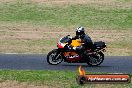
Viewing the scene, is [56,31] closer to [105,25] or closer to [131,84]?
[105,25]

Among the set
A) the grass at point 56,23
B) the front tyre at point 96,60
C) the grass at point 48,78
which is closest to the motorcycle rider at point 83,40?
the front tyre at point 96,60

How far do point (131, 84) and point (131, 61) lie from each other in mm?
5554

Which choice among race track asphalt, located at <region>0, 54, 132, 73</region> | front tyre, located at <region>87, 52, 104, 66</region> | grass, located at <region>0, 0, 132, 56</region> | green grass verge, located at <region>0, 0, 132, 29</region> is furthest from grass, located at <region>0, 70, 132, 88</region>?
green grass verge, located at <region>0, 0, 132, 29</region>

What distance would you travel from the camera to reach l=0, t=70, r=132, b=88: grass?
17422 mm

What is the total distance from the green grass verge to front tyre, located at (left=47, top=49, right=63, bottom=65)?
1254 centimetres

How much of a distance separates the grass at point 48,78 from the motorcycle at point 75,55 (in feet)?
7.40

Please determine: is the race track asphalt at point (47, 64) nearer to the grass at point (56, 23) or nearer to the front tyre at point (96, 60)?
the front tyre at point (96, 60)

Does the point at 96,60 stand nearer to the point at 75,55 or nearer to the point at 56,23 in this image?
the point at 75,55

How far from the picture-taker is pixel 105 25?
34781 millimetres

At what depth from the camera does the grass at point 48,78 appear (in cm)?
1742

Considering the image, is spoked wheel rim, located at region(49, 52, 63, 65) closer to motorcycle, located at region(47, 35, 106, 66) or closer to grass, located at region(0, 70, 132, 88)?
motorcycle, located at region(47, 35, 106, 66)

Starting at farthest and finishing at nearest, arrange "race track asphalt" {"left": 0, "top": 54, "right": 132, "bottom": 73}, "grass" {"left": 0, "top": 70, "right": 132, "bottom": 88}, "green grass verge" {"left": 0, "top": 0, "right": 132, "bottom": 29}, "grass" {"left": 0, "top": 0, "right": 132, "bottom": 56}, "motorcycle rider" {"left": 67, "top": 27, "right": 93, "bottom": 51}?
"green grass verge" {"left": 0, "top": 0, "right": 132, "bottom": 29} < "grass" {"left": 0, "top": 0, "right": 132, "bottom": 56} < "motorcycle rider" {"left": 67, "top": 27, "right": 93, "bottom": 51} < "race track asphalt" {"left": 0, "top": 54, "right": 132, "bottom": 73} < "grass" {"left": 0, "top": 70, "right": 132, "bottom": 88}

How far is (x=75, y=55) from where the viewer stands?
21.9m

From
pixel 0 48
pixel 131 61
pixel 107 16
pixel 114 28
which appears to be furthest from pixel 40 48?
pixel 107 16
